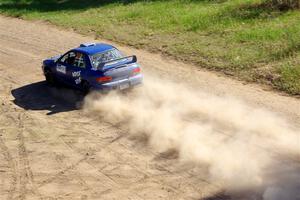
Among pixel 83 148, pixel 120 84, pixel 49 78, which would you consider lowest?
pixel 83 148

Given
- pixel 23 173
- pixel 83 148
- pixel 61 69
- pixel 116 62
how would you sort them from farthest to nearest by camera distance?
pixel 61 69, pixel 116 62, pixel 83 148, pixel 23 173

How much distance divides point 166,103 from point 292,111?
3.66 meters

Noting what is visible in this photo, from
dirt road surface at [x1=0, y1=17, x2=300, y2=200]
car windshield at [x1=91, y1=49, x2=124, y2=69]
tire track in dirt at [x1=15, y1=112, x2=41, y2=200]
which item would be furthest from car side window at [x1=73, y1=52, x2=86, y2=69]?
tire track in dirt at [x1=15, y1=112, x2=41, y2=200]

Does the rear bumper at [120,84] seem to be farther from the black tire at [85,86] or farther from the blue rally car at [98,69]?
the black tire at [85,86]

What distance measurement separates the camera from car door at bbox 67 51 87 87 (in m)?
15.6

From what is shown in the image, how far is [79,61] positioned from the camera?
15.9 m

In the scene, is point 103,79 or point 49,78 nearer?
point 103,79

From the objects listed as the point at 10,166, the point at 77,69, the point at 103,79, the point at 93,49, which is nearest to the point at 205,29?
the point at 93,49

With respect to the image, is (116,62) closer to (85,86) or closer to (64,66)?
(85,86)

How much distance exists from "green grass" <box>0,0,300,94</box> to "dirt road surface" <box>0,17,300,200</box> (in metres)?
1.10

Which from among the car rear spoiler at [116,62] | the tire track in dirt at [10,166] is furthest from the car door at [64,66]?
the tire track in dirt at [10,166]

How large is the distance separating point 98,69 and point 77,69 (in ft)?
3.35

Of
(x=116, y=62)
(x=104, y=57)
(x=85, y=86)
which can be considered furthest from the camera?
(x=104, y=57)

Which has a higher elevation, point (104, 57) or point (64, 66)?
point (104, 57)
